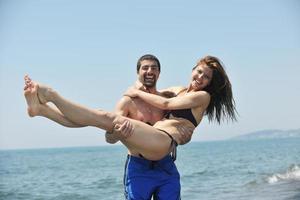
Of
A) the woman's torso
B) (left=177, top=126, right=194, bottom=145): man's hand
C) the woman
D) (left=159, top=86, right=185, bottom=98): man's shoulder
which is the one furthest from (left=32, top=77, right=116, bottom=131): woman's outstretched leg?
(left=159, top=86, right=185, bottom=98): man's shoulder

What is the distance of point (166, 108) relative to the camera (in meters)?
5.07

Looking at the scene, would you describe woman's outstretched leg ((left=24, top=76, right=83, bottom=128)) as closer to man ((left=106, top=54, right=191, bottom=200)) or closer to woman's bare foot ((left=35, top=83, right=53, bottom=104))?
woman's bare foot ((left=35, top=83, right=53, bottom=104))

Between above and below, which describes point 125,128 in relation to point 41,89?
below

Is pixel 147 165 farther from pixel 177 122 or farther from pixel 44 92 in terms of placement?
pixel 44 92

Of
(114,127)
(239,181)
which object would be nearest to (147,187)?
(114,127)

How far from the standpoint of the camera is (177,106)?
5051mm

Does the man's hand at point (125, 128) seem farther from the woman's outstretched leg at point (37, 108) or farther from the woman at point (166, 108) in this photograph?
the woman's outstretched leg at point (37, 108)

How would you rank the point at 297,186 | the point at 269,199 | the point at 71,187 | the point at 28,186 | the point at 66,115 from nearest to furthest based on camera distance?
the point at 66,115
the point at 269,199
the point at 297,186
the point at 71,187
the point at 28,186

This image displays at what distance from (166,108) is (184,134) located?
0.35 metres

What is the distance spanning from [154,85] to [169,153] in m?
0.72

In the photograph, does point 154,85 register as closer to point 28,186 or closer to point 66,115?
point 66,115

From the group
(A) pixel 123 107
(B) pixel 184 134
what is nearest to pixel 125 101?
(A) pixel 123 107

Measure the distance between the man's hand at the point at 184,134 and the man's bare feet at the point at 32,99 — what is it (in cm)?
141

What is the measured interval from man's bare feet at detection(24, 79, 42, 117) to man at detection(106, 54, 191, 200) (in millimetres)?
832
